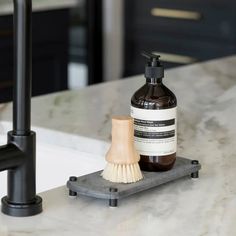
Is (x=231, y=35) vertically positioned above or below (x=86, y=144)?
below

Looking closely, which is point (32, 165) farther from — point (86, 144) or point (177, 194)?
point (86, 144)

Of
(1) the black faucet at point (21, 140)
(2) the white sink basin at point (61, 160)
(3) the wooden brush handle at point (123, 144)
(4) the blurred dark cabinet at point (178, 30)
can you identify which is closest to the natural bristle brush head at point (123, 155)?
(3) the wooden brush handle at point (123, 144)

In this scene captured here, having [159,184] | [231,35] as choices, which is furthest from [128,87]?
[231,35]

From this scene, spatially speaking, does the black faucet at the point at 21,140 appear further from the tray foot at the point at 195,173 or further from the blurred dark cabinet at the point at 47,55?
the blurred dark cabinet at the point at 47,55

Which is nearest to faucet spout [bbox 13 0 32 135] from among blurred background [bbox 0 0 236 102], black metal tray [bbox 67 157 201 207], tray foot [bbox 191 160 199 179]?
black metal tray [bbox 67 157 201 207]

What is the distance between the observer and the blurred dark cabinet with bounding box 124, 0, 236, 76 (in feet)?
13.6

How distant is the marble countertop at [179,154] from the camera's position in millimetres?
1007

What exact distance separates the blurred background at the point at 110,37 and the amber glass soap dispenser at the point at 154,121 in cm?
261

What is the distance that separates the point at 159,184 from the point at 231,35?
10.2 ft

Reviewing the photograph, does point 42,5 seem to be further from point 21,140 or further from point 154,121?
point 21,140

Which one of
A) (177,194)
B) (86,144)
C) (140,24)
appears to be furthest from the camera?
(140,24)

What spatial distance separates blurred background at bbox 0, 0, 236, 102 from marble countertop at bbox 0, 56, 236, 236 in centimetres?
182

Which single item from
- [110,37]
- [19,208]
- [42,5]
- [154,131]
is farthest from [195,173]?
[110,37]

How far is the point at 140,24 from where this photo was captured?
14.8 ft
